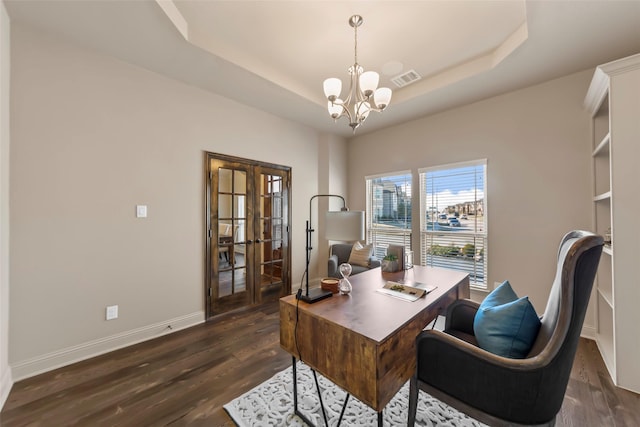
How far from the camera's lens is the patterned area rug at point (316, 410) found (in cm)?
160

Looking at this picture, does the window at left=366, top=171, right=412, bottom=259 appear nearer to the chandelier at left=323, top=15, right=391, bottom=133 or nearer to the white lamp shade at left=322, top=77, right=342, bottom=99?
the chandelier at left=323, top=15, right=391, bottom=133

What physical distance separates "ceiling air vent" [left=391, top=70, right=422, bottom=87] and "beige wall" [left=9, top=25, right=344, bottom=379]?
2.15 m

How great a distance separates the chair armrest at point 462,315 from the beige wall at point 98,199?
272cm

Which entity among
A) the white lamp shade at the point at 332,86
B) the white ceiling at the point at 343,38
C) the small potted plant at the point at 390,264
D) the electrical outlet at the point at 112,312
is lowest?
the electrical outlet at the point at 112,312

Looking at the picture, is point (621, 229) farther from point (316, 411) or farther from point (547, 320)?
point (316, 411)

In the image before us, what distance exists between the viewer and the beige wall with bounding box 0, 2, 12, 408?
181 cm

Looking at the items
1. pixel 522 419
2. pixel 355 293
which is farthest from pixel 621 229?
pixel 355 293

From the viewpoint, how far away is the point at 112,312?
8.05ft

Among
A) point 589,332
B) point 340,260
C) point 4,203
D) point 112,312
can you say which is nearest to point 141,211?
point 4,203

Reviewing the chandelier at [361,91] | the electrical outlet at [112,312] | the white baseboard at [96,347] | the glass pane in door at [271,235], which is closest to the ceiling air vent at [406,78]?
the chandelier at [361,91]

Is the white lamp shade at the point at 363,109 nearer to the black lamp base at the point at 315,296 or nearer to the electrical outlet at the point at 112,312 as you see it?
the black lamp base at the point at 315,296

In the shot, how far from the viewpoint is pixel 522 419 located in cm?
110

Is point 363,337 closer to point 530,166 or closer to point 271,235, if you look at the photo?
point 271,235

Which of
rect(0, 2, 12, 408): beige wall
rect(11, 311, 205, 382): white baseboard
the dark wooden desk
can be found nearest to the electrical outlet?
rect(11, 311, 205, 382): white baseboard
